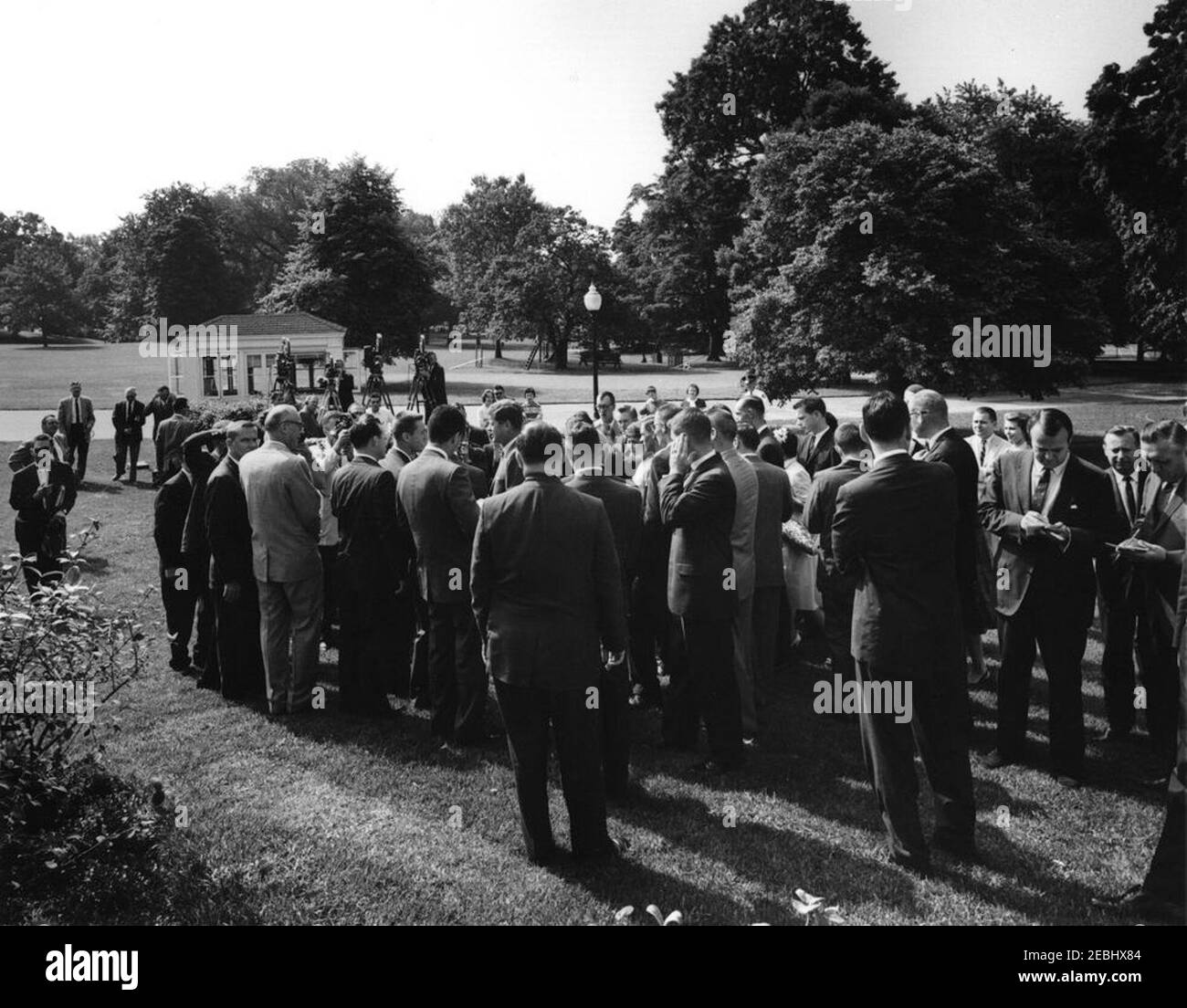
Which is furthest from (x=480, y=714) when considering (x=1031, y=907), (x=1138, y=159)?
(x=1138, y=159)

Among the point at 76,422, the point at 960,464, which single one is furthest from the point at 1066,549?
the point at 76,422

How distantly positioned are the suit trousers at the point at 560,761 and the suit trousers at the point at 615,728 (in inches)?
29.8

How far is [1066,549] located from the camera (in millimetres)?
5410

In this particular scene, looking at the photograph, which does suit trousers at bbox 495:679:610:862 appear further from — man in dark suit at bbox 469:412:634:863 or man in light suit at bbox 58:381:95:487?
man in light suit at bbox 58:381:95:487

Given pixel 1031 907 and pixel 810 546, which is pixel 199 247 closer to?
pixel 810 546

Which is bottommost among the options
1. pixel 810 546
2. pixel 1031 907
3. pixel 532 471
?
pixel 1031 907

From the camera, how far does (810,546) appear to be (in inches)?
291

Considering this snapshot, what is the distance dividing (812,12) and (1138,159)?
9726 millimetres

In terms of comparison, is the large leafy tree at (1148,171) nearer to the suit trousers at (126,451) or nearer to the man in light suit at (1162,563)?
the man in light suit at (1162,563)

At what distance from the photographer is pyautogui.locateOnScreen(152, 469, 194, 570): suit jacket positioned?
761cm

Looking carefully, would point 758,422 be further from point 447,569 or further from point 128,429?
point 128,429

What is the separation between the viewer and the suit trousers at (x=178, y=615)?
7777 millimetres

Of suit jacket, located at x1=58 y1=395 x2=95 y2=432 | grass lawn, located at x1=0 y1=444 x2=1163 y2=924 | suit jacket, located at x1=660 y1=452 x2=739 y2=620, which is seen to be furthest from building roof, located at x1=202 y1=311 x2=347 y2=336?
suit jacket, located at x1=660 y1=452 x2=739 y2=620
